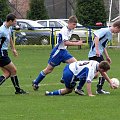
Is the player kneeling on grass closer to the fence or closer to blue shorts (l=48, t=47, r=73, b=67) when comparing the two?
blue shorts (l=48, t=47, r=73, b=67)

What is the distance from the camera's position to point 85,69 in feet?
41.9

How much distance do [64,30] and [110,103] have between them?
3.18 meters

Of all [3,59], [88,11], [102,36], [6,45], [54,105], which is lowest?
[88,11]

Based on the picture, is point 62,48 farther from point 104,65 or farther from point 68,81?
point 104,65

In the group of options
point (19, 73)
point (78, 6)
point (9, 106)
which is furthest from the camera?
point (78, 6)

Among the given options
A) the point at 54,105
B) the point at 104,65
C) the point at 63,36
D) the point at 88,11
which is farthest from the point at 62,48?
the point at 88,11

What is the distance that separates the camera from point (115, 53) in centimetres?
3052

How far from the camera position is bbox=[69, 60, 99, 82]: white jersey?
12656mm

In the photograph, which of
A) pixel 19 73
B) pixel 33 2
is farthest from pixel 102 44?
pixel 33 2

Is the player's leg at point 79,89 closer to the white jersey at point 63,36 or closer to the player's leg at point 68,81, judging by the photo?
the player's leg at point 68,81

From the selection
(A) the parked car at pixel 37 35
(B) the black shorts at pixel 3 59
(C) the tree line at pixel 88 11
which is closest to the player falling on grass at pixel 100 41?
(B) the black shorts at pixel 3 59

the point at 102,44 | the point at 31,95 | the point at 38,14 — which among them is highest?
the point at 102,44

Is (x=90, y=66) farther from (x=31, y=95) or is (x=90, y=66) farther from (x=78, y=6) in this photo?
(x=78, y=6)

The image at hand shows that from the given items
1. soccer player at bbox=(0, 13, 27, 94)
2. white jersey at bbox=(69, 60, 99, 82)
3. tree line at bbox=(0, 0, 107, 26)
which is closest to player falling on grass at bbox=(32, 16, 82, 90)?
soccer player at bbox=(0, 13, 27, 94)
